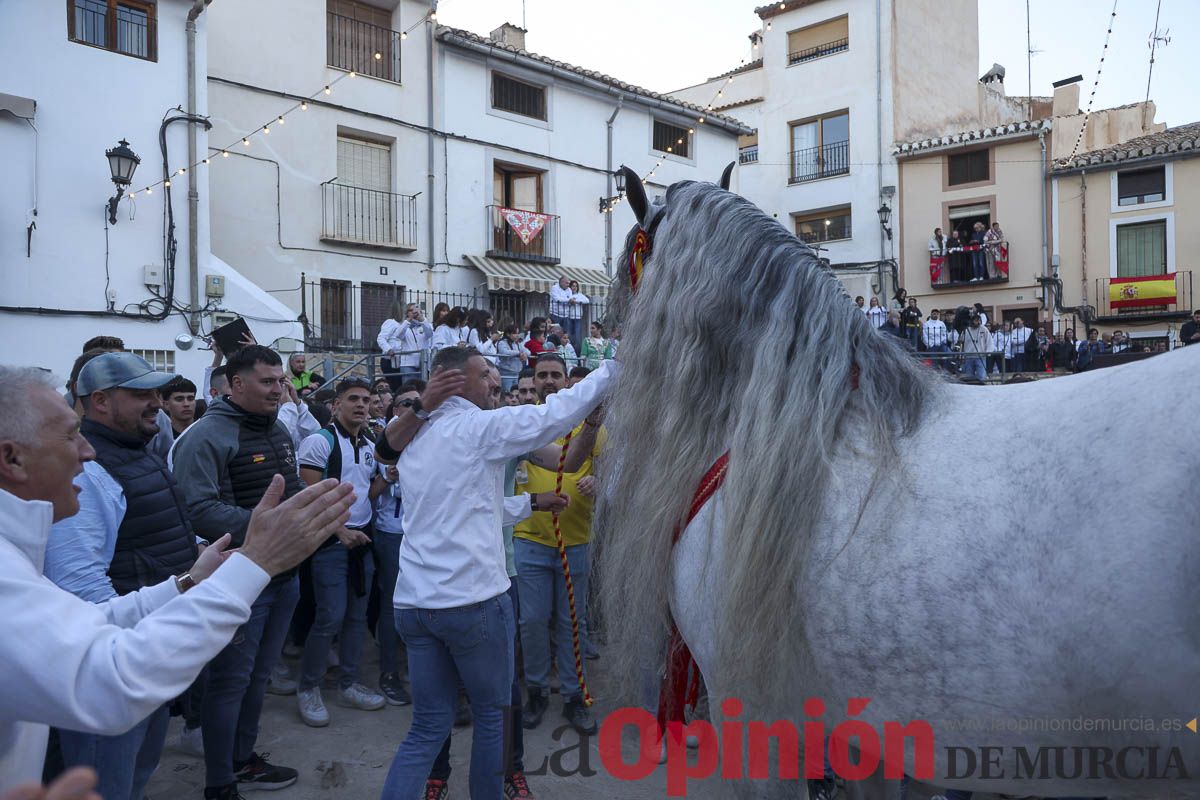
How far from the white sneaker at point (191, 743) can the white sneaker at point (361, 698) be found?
0.96 meters

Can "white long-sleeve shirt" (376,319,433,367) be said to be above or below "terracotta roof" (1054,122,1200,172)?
below

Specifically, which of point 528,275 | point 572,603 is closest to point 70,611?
point 572,603

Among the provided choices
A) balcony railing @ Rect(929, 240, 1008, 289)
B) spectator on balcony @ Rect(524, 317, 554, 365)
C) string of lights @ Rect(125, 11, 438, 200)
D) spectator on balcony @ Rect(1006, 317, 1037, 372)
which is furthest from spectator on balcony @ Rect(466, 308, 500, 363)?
balcony railing @ Rect(929, 240, 1008, 289)

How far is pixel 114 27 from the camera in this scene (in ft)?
39.6

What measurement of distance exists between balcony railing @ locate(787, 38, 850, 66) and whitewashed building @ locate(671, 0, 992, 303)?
32 mm

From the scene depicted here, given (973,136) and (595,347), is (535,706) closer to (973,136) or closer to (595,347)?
(595,347)

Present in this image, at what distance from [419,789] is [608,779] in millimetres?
1386

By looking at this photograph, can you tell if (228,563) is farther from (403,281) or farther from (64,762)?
(403,281)

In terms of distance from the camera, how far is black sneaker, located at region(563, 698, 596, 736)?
5.12 m

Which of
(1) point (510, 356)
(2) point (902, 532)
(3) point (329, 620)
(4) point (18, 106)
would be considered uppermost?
(4) point (18, 106)

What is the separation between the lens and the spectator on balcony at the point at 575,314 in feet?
55.1

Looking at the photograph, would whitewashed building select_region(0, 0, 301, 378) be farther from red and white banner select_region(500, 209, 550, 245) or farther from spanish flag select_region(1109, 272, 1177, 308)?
spanish flag select_region(1109, 272, 1177, 308)

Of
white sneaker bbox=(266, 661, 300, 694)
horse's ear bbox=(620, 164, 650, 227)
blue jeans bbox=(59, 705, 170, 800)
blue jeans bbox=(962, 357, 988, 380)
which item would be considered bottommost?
white sneaker bbox=(266, 661, 300, 694)

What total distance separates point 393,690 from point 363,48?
14563 millimetres
